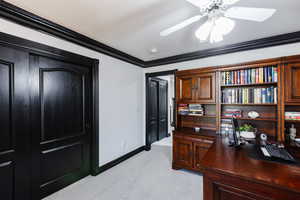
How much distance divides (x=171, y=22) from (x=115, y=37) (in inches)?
38.8

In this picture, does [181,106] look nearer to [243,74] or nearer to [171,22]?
[243,74]

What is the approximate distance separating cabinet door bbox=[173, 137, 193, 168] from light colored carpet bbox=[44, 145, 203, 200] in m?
0.20

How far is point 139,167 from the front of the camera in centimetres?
273

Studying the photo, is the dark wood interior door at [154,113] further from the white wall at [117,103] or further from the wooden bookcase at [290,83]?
the wooden bookcase at [290,83]

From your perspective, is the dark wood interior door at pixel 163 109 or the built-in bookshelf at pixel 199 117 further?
the dark wood interior door at pixel 163 109

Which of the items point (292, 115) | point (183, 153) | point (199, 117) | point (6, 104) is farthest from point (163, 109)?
point (6, 104)

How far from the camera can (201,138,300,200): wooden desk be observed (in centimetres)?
93

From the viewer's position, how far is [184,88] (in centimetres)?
277

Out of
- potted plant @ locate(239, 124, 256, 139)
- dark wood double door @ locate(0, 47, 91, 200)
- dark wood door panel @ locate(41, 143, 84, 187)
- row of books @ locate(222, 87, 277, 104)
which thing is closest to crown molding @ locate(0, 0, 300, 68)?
dark wood double door @ locate(0, 47, 91, 200)

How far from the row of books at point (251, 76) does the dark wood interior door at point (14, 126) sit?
297 cm

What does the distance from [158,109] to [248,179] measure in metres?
3.47

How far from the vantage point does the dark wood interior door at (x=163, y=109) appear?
454 centimetres

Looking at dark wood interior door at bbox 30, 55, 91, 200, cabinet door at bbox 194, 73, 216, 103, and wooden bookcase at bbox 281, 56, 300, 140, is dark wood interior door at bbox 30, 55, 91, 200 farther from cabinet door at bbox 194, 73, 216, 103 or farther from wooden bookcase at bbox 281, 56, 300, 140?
wooden bookcase at bbox 281, 56, 300, 140

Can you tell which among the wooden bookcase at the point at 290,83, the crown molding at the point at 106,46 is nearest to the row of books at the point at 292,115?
the wooden bookcase at the point at 290,83
